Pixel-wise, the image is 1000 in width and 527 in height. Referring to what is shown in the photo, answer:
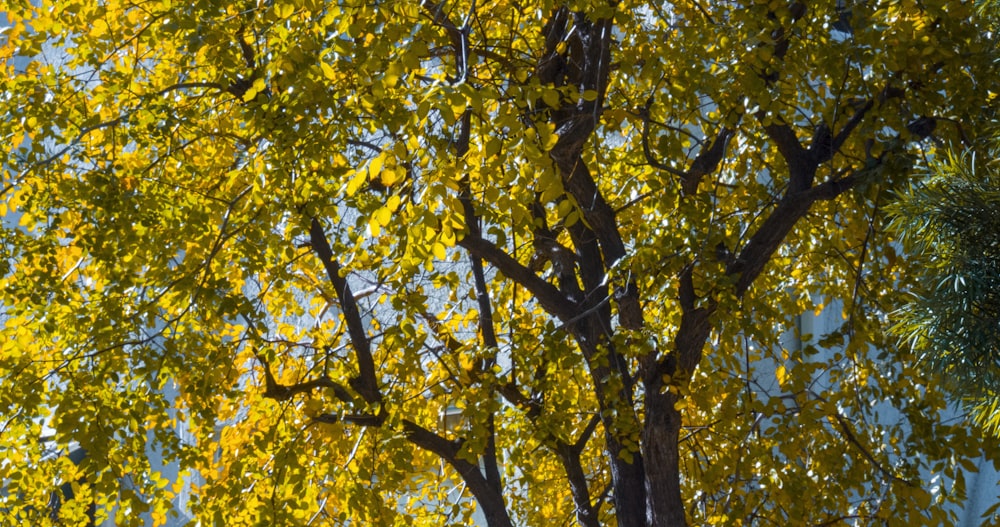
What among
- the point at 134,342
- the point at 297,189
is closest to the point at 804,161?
the point at 297,189

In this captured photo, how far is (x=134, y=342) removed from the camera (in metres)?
3.25

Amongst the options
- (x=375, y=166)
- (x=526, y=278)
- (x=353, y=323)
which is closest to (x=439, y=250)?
(x=375, y=166)

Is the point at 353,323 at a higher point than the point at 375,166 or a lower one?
higher

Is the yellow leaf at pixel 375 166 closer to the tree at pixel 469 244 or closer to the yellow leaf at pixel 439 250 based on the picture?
the yellow leaf at pixel 439 250

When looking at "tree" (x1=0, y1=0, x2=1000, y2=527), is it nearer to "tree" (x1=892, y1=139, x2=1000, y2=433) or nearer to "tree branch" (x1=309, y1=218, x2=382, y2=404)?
"tree branch" (x1=309, y1=218, x2=382, y2=404)

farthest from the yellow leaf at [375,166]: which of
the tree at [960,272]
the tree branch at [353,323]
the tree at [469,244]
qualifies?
the tree branch at [353,323]

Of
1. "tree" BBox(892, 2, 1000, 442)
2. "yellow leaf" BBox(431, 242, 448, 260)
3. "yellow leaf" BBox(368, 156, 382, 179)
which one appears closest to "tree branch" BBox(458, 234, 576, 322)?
"yellow leaf" BBox(431, 242, 448, 260)

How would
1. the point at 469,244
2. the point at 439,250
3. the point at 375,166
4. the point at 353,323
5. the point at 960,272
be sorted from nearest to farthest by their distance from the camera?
1. the point at 960,272
2. the point at 375,166
3. the point at 439,250
4. the point at 469,244
5. the point at 353,323

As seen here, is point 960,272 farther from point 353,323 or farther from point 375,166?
point 353,323

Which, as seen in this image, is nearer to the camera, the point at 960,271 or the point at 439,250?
the point at 960,271

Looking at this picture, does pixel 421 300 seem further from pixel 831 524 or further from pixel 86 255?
pixel 831 524

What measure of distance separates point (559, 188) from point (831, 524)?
2400 millimetres

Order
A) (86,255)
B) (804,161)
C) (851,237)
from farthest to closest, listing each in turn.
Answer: (851,237) < (86,255) < (804,161)

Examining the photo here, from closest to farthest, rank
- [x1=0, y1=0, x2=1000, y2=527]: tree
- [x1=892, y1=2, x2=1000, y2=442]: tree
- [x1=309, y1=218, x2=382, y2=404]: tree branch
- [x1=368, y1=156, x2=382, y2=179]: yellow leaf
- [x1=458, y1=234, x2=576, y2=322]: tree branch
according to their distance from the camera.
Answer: [x1=892, y1=2, x2=1000, y2=442]: tree < [x1=368, y1=156, x2=382, y2=179]: yellow leaf < [x1=0, y1=0, x2=1000, y2=527]: tree < [x1=458, y1=234, x2=576, y2=322]: tree branch < [x1=309, y1=218, x2=382, y2=404]: tree branch
